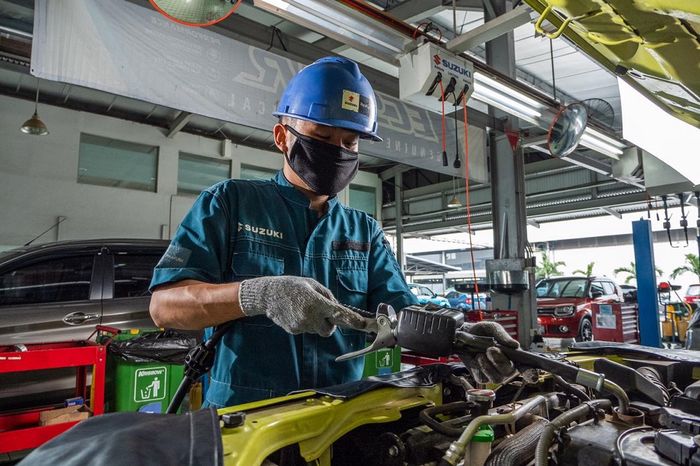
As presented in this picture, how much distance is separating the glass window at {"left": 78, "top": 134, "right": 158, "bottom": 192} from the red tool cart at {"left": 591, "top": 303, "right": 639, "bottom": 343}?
9646 mm

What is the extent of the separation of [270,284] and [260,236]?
1.17 ft

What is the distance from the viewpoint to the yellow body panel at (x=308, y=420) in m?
0.82

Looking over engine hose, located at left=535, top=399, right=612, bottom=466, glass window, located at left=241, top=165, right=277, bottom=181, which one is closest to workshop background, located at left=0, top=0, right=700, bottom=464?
Answer: engine hose, located at left=535, top=399, right=612, bottom=466

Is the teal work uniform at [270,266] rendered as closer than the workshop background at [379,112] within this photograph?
Yes

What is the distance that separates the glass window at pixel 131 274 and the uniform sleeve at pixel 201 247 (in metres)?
2.79

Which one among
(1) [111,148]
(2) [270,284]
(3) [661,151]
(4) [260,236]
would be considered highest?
(1) [111,148]

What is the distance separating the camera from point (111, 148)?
10406mm

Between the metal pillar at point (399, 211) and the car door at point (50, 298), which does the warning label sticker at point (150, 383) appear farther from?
the metal pillar at point (399, 211)

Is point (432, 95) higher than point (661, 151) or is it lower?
higher

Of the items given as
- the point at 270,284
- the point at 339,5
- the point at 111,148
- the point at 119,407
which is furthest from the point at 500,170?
the point at 111,148

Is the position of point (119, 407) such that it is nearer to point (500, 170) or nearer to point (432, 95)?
point (432, 95)

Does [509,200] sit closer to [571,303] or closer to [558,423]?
[571,303]

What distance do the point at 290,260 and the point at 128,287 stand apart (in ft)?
9.42

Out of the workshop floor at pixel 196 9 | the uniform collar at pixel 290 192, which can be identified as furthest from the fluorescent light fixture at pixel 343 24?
the uniform collar at pixel 290 192
